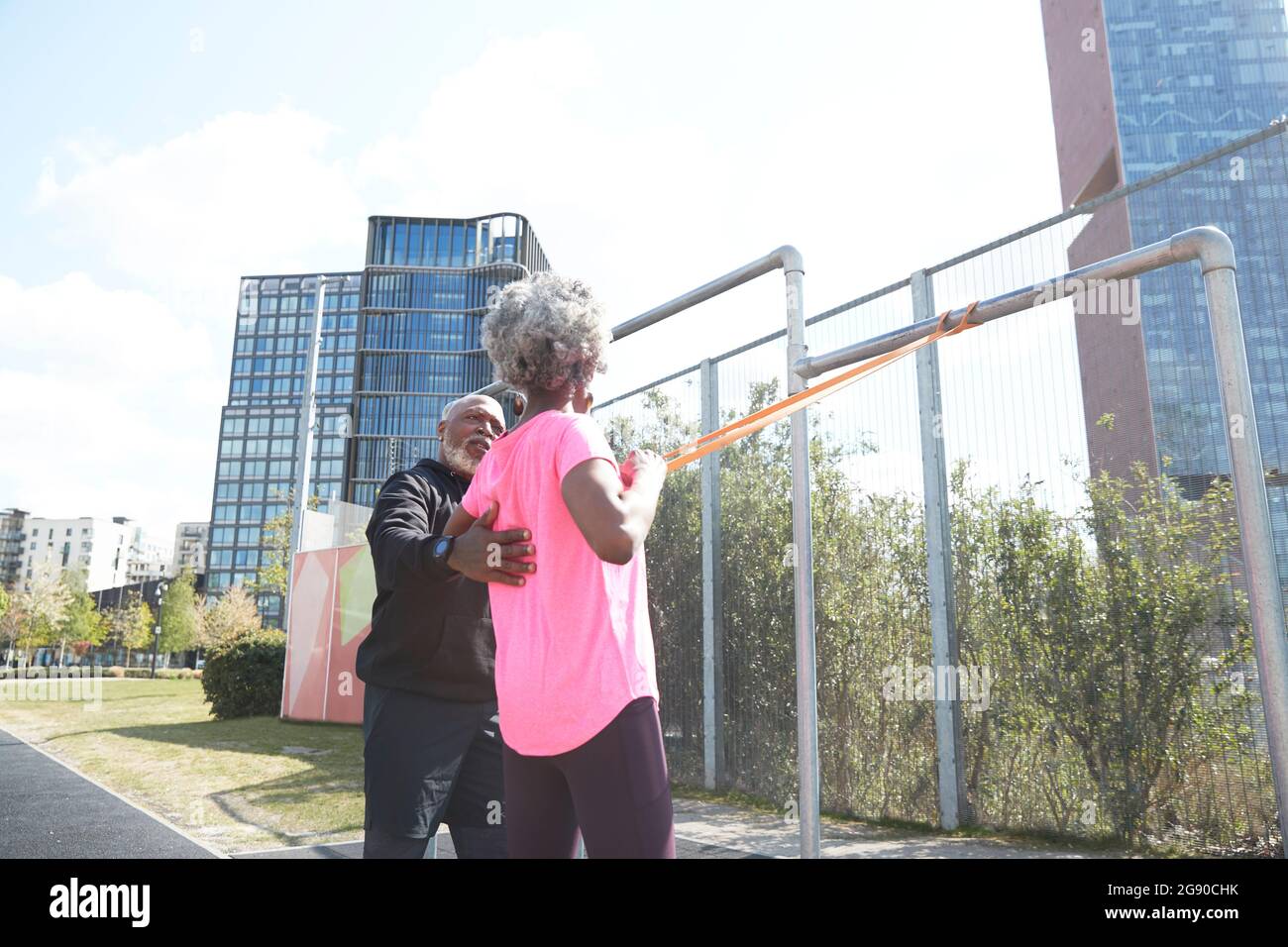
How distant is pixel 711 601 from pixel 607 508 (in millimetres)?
6694

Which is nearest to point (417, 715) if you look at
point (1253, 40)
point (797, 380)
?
point (797, 380)

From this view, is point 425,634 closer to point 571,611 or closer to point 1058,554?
point 571,611

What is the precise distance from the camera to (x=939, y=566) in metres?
5.97

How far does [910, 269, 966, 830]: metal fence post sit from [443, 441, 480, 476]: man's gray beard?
411cm

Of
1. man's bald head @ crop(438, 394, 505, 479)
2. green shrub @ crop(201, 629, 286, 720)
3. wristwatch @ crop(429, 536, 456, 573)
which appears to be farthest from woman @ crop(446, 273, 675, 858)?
green shrub @ crop(201, 629, 286, 720)

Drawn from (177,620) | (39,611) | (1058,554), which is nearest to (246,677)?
(1058,554)

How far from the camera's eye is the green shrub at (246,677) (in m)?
14.9

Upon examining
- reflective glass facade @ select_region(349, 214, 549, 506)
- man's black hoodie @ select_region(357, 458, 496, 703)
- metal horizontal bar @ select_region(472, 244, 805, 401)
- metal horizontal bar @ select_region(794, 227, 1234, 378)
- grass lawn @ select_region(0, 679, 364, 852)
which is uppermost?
reflective glass facade @ select_region(349, 214, 549, 506)

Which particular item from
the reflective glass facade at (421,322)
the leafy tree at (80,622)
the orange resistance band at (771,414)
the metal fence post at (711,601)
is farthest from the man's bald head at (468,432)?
the reflective glass facade at (421,322)

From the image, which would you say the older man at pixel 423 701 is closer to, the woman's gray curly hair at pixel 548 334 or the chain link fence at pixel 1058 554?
the woman's gray curly hair at pixel 548 334

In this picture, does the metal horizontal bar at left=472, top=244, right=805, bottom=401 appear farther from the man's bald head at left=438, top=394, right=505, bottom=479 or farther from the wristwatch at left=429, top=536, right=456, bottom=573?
the wristwatch at left=429, top=536, right=456, bottom=573

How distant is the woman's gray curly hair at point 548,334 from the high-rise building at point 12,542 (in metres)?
151

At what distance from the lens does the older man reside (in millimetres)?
2367
